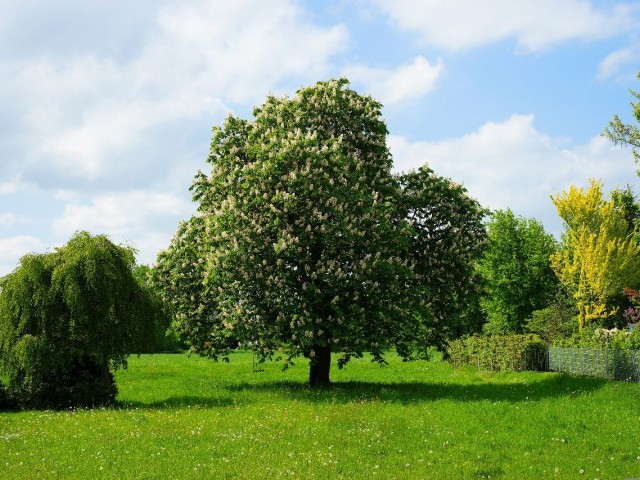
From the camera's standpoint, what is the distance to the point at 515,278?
7062 cm

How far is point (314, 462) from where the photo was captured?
44.5ft

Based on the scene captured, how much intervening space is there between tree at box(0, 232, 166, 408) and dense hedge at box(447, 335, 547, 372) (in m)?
21.6

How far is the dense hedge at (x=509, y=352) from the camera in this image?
39.0 m

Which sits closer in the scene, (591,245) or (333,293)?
(333,293)

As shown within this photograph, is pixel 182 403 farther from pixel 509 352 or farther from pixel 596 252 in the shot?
pixel 596 252

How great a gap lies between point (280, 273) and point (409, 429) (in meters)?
9.26

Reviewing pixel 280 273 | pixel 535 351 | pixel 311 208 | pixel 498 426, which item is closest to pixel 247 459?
pixel 498 426

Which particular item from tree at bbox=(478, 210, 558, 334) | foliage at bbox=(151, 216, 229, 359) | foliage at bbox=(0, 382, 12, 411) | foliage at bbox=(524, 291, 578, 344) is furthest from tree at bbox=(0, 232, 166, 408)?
tree at bbox=(478, 210, 558, 334)

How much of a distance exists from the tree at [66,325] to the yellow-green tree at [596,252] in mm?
41176

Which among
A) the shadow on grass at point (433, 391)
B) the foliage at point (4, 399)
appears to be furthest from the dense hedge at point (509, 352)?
the foliage at point (4, 399)

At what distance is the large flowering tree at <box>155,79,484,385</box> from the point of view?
25109 mm

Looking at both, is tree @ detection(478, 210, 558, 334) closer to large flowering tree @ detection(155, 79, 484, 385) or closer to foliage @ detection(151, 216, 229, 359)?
large flowering tree @ detection(155, 79, 484, 385)

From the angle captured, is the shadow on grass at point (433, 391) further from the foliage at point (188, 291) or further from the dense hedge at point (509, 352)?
the dense hedge at point (509, 352)

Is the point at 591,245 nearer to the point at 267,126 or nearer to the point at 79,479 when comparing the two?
the point at 267,126
